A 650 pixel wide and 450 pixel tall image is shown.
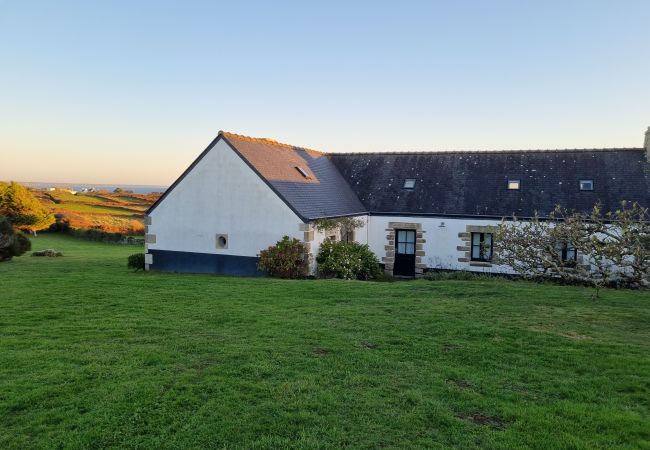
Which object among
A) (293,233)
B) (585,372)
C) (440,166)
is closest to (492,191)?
(440,166)

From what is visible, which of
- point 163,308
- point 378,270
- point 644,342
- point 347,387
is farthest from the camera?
point 378,270

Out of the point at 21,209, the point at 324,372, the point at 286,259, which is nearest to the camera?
the point at 324,372

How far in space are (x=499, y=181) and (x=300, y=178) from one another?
890cm

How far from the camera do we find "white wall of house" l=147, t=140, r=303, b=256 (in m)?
17.5

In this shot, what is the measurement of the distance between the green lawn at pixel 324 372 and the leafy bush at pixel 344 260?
5687 millimetres

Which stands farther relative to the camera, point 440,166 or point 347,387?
point 440,166

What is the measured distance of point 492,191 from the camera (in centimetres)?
2103

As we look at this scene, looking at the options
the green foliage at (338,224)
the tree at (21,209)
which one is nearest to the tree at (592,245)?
the green foliage at (338,224)

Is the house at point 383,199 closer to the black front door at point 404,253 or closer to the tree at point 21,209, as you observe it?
the black front door at point 404,253

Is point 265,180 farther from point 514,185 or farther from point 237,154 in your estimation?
point 514,185

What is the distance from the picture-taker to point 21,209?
3284cm

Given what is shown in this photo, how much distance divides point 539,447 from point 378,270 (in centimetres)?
1480

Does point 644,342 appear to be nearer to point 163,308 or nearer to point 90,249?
point 163,308

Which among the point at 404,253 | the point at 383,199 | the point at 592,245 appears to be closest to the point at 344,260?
the point at 404,253
